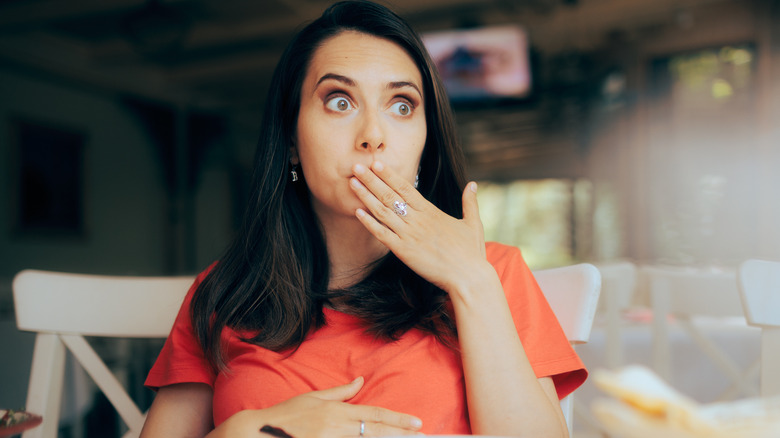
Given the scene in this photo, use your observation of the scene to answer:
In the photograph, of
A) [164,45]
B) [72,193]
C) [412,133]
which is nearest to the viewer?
[412,133]

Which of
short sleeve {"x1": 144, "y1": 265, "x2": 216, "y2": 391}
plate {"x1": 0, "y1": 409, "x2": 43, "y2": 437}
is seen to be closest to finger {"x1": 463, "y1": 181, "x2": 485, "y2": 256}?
short sleeve {"x1": 144, "y1": 265, "x2": 216, "y2": 391}

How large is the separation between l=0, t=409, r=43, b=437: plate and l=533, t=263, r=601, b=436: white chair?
897 mm

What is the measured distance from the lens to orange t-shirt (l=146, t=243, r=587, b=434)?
3.31 feet

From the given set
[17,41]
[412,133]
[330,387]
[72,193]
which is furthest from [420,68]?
[72,193]

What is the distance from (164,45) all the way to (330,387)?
3599mm

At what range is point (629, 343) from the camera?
8.37 ft

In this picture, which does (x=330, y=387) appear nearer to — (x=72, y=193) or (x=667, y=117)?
(x=667, y=117)

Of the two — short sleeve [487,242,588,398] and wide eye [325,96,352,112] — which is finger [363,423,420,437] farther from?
wide eye [325,96,352,112]

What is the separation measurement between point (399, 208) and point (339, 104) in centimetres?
27

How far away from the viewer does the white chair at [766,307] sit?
3.78 feet

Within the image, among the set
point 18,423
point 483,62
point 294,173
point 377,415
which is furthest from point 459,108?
point 18,423

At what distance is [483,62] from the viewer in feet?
17.7

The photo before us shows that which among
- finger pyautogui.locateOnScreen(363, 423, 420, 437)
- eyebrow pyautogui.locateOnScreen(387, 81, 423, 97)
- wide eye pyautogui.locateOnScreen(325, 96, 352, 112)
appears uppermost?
eyebrow pyautogui.locateOnScreen(387, 81, 423, 97)

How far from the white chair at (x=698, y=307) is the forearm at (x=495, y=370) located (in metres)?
1.37
